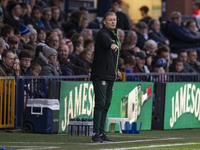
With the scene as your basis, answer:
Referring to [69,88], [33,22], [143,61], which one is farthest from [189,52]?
[69,88]

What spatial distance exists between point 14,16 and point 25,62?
390 centimetres

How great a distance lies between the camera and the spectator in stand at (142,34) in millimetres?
22906

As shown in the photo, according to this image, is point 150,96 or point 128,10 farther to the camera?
point 128,10

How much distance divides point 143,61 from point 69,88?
16.0 feet

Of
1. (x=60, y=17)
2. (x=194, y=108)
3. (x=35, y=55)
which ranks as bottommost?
(x=194, y=108)

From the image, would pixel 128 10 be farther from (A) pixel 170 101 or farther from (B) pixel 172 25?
(A) pixel 170 101

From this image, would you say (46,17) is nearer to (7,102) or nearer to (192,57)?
(192,57)

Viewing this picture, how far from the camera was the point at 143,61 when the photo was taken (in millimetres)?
19094

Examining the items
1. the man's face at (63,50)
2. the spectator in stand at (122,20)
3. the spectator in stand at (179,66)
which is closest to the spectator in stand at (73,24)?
the spectator in stand at (122,20)

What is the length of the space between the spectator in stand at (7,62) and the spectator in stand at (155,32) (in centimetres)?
1009

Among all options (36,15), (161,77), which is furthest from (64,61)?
(36,15)

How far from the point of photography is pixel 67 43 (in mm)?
18344

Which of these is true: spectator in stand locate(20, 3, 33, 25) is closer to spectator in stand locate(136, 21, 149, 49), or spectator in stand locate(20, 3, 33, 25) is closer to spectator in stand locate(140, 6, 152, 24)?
spectator in stand locate(136, 21, 149, 49)

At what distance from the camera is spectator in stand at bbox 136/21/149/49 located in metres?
22.9
